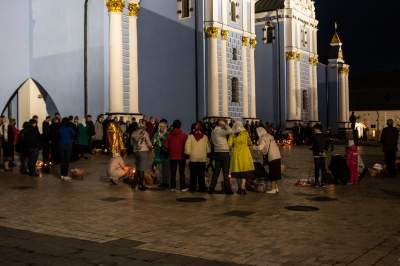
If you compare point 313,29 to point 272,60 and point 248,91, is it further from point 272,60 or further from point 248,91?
point 248,91

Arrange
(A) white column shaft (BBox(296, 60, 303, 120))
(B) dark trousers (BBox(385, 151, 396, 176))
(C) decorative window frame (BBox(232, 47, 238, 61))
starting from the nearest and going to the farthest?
1. (B) dark trousers (BBox(385, 151, 396, 176))
2. (C) decorative window frame (BBox(232, 47, 238, 61))
3. (A) white column shaft (BBox(296, 60, 303, 120))

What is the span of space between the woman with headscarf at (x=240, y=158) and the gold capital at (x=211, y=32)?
2260 cm

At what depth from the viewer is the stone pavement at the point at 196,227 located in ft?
21.6

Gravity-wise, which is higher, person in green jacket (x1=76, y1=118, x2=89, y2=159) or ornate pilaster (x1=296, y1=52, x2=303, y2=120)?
ornate pilaster (x1=296, y1=52, x2=303, y2=120)

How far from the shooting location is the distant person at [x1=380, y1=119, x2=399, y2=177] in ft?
56.5

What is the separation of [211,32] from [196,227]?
27.3m

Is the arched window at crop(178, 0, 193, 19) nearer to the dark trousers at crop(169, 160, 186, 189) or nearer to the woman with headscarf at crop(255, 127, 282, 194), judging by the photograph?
the dark trousers at crop(169, 160, 186, 189)

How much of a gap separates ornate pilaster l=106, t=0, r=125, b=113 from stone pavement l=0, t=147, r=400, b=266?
1441 cm

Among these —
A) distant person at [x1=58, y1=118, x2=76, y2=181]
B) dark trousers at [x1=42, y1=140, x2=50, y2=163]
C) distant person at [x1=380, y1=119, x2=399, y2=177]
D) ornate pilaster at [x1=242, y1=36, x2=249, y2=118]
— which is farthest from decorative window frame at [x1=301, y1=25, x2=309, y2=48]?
distant person at [x1=58, y1=118, x2=76, y2=181]

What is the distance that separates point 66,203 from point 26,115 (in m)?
24.2

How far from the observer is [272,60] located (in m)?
48.7

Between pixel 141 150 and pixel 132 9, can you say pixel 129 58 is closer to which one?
pixel 132 9

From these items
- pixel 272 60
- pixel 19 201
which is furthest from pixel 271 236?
pixel 272 60

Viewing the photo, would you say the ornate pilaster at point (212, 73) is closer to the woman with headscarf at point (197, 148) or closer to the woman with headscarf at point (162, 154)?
the woman with headscarf at point (162, 154)
